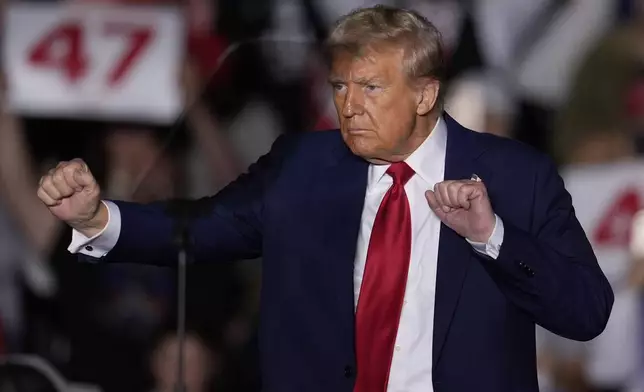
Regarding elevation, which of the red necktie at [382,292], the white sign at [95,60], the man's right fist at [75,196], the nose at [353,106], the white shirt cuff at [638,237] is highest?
the nose at [353,106]

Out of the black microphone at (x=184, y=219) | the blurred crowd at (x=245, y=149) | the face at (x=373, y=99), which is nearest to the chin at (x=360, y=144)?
the face at (x=373, y=99)

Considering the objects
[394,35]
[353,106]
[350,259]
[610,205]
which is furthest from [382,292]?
[610,205]

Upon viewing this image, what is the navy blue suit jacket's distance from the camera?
8.19ft

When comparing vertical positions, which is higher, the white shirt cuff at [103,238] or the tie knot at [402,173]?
the tie knot at [402,173]

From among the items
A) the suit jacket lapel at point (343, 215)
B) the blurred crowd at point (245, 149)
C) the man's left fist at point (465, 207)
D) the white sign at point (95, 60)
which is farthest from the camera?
the white sign at point (95, 60)

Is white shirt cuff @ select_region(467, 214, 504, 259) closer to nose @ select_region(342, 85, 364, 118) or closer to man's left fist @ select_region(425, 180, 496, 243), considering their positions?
man's left fist @ select_region(425, 180, 496, 243)

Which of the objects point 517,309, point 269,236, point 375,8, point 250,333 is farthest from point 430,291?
point 250,333

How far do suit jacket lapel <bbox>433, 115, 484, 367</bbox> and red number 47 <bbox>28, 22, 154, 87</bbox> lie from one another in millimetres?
2500

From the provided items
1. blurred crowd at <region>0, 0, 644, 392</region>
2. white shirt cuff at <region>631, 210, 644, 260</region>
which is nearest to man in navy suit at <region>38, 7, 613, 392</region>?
blurred crowd at <region>0, 0, 644, 392</region>

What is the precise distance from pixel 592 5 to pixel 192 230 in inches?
119

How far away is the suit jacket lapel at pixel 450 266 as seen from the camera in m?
2.53

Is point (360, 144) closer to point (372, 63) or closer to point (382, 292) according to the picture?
point (372, 63)

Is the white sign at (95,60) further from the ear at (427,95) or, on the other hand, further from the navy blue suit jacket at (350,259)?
the ear at (427,95)

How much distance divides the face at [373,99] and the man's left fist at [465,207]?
0.53 ft
